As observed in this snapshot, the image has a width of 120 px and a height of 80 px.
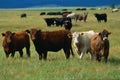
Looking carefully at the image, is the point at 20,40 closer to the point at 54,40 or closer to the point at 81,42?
the point at 54,40

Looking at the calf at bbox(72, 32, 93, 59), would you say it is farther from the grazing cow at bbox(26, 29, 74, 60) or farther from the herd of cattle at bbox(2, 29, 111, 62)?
the grazing cow at bbox(26, 29, 74, 60)

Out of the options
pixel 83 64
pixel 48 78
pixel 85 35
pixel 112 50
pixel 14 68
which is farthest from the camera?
pixel 112 50

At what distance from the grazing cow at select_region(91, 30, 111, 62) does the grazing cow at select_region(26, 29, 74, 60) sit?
1.23m

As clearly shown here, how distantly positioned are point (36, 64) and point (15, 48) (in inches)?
126

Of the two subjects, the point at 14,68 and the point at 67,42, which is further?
the point at 67,42

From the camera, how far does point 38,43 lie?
15.4m

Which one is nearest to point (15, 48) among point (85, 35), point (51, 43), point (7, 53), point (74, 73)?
point (7, 53)

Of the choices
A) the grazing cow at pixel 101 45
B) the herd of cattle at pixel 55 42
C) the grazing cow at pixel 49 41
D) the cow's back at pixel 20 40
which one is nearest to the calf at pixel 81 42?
the herd of cattle at pixel 55 42

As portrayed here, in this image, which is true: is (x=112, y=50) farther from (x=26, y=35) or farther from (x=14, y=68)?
(x=14, y=68)

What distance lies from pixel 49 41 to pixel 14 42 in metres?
1.53

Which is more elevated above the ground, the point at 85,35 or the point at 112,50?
the point at 85,35

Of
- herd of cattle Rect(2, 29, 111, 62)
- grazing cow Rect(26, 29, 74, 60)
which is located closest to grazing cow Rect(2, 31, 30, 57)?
herd of cattle Rect(2, 29, 111, 62)

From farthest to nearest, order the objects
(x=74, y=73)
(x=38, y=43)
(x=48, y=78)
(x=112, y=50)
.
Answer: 1. (x=112, y=50)
2. (x=38, y=43)
3. (x=74, y=73)
4. (x=48, y=78)

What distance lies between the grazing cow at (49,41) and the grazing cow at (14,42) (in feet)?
3.26
